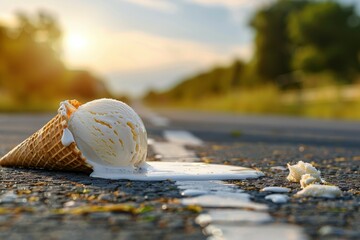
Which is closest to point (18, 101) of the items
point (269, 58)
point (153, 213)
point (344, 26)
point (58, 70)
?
point (58, 70)

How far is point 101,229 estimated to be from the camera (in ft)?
6.19

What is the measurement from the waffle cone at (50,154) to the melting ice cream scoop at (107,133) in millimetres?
62

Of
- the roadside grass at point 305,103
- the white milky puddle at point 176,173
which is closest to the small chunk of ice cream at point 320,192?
the white milky puddle at point 176,173

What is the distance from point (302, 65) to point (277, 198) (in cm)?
3994

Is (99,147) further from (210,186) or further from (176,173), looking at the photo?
(210,186)

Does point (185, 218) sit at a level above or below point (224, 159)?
below

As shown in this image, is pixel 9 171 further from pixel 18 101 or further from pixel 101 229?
pixel 18 101

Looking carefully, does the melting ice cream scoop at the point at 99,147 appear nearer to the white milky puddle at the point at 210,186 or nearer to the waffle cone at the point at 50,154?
the waffle cone at the point at 50,154

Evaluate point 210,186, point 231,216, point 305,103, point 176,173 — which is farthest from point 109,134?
point 305,103

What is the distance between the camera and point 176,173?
3.23 metres

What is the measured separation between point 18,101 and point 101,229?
3064cm

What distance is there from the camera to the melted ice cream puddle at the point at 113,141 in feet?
11.1

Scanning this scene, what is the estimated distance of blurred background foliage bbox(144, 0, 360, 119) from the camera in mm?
28016

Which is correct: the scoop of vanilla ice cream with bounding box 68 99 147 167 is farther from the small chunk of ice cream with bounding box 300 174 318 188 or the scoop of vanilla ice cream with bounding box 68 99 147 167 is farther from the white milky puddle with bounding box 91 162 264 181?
the small chunk of ice cream with bounding box 300 174 318 188
